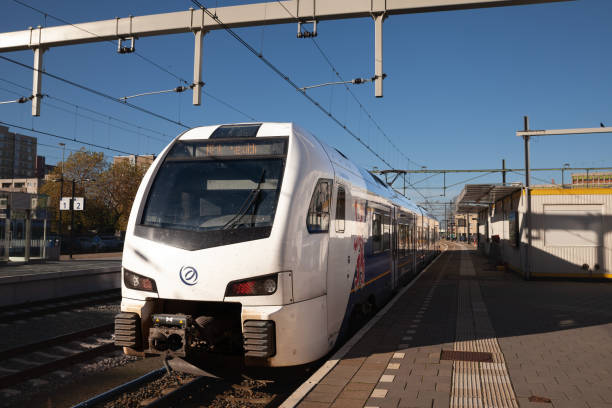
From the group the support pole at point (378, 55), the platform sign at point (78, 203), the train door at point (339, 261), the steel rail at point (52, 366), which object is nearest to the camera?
the steel rail at point (52, 366)

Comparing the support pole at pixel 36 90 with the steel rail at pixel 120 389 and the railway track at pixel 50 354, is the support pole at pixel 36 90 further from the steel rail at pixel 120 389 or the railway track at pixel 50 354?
the steel rail at pixel 120 389

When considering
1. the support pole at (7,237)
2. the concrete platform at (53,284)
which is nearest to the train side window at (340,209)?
the concrete platform at (53,284)

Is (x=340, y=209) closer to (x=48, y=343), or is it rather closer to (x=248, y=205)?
(x=248, y=205)

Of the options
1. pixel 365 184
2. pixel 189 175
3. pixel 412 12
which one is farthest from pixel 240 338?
pixel 412 12

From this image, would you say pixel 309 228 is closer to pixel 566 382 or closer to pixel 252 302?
pixel 252 302

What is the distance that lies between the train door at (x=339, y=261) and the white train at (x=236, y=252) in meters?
0.03

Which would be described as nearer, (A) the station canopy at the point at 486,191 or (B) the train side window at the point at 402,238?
(B) the train side window at the point at 402,238

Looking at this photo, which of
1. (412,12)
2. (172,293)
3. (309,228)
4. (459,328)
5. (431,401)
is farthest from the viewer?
(412,12)

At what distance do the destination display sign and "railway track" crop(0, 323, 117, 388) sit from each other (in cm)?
353

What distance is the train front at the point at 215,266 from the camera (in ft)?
17.7

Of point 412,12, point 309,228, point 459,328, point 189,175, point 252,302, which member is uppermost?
point 412,12

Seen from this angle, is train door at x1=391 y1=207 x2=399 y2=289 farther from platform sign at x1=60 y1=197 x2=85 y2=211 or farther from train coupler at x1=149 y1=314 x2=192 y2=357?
platform sign at x1=60 y1=197 x2=85 y2=211

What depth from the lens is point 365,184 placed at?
9.73 m

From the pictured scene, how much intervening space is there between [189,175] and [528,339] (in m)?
6.13
